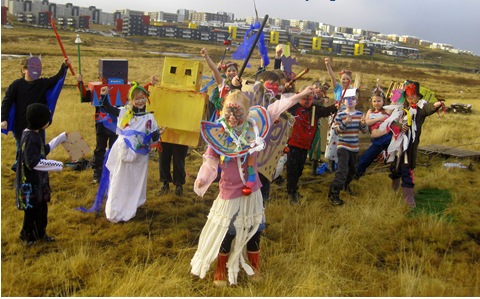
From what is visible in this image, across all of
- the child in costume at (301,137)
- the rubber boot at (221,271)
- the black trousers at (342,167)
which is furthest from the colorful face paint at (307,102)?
the rubber boot at (221,271)

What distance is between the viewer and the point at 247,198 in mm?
3244

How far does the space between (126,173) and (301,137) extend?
268 centimetres

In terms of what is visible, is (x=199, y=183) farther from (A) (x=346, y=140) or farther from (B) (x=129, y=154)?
(A) (x=346, y=140)

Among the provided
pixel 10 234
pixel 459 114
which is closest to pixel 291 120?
pixel 10 234

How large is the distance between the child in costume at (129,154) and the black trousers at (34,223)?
0.78m

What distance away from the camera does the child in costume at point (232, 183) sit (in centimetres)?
318

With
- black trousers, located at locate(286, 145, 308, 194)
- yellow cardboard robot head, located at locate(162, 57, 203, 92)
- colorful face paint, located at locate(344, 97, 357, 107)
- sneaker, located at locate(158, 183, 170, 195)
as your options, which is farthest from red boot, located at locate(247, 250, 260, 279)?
colorful face paint, located at locate(344, 97, 357, 107)

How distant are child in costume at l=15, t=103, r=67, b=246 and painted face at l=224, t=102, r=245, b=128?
1.89 metres

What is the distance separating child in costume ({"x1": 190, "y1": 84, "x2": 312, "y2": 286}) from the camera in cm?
318

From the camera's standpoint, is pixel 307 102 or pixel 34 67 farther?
pixel 307 102

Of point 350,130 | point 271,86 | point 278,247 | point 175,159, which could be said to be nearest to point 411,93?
point 350,130

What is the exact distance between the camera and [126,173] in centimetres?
465

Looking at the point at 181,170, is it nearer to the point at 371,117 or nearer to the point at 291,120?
the point at 291,120

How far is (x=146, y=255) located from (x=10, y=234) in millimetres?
1653
